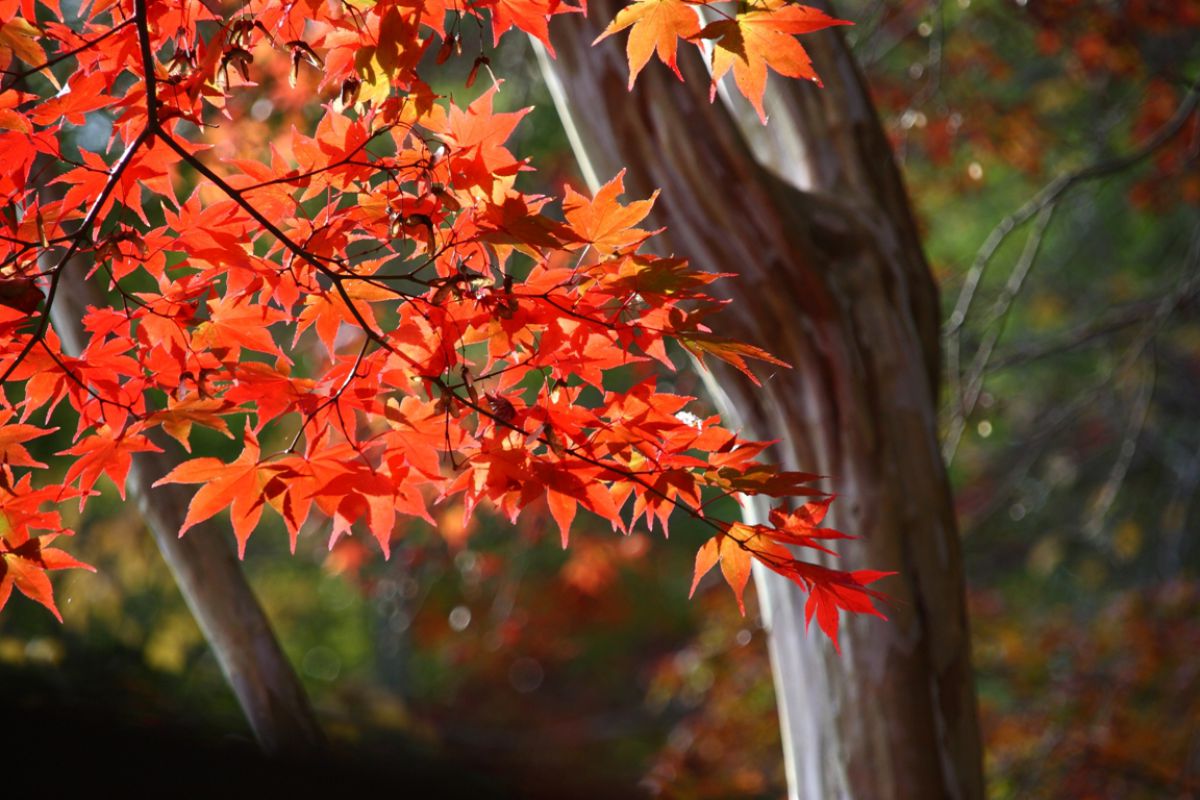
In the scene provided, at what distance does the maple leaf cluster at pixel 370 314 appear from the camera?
3.79 feet

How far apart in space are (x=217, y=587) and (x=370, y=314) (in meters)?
0.64

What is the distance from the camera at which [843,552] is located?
195 cm

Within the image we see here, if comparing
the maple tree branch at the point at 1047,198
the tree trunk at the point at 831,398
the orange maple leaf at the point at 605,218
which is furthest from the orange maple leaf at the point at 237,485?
the maple tree branch at the point at 1047,198

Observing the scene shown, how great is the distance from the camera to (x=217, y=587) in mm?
1662

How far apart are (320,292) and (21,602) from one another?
5.19 meters

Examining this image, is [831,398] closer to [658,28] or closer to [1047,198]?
[658,28]

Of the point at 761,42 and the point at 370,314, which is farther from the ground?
the point at 761,42

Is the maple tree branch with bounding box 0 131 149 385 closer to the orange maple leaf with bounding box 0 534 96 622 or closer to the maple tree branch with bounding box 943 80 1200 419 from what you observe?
the orange maple leaf with bounding box 0 534 96 622

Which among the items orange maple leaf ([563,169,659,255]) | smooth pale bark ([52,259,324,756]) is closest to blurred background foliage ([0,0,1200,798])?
smooth pale bark ([52,259,324,756])

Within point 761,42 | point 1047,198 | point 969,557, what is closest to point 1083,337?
point 1047,198

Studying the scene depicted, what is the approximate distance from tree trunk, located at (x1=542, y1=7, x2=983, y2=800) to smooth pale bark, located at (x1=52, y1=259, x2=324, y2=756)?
86 centimetres

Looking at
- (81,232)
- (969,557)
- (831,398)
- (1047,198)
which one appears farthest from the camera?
(969,557)

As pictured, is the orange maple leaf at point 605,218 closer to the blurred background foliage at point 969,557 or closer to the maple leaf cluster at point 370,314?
the maple leaf cluster at point 370,314

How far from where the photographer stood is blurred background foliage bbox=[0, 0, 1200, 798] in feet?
10.8
